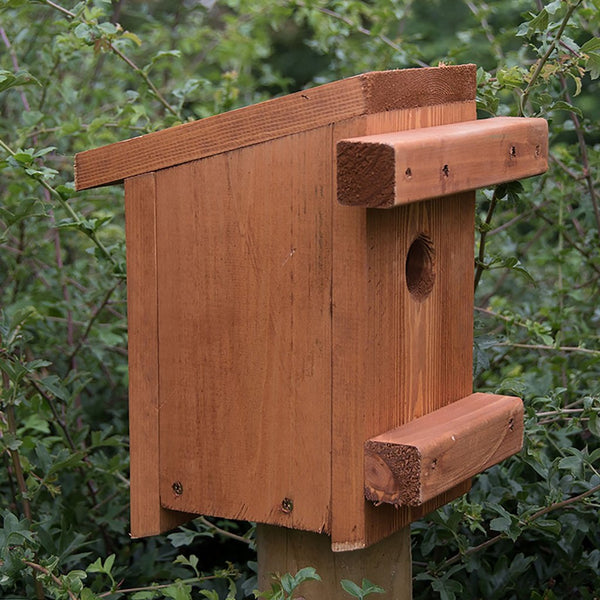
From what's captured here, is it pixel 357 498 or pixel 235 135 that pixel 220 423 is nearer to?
pixel 357 498

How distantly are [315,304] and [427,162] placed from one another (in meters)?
0.34

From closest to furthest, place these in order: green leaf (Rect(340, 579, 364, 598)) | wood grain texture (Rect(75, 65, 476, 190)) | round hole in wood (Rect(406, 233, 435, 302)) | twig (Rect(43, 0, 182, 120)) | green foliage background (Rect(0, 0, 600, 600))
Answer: wood grain texture (Rect(75, 65, 476, 190))
green leaf (Rect(340, 579, 364, 598))
round hole in wood (Rect(406, 233, 435, 302))
green foliage background (Rect(0, 0, 600, 600))
twig (Rect(43, 0, 182, 120))

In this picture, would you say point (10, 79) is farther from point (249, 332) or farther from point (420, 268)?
point (420, 268)

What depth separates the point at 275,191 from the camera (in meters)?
1.92

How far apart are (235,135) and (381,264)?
0.37 metres

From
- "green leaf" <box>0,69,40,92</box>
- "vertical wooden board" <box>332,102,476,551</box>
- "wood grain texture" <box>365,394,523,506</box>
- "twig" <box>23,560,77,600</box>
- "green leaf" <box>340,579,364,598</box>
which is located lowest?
"twig" <box>23,560,77,600</box>

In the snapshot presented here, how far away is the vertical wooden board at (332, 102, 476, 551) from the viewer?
6.01 ft

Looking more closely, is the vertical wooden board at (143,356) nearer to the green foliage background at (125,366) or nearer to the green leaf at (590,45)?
the green foliage background at (125,366)

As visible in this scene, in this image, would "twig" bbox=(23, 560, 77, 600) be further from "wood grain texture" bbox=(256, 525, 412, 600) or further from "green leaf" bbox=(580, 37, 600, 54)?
"green leaf" bbox=(580, 37, 600, 54)

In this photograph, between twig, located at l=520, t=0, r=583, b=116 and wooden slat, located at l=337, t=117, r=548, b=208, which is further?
twig, located at l=520, t=0, r=583, b=116

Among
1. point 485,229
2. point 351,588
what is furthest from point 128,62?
point 351,588

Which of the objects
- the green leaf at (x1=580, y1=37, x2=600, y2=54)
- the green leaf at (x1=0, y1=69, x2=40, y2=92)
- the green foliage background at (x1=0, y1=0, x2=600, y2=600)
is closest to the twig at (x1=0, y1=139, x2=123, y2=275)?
the green foliage background at (x1=0, y1=0, x2=600, y2=600)

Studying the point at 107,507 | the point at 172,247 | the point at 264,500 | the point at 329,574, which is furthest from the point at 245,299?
the point at 107,507

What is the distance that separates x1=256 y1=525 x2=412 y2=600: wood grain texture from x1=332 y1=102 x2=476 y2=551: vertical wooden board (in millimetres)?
128
